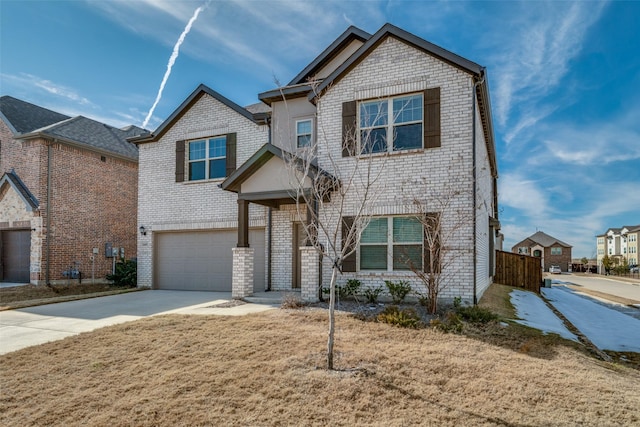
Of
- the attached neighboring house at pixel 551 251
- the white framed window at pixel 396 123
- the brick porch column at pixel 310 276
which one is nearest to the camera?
the brick porch column at pixel 310 276

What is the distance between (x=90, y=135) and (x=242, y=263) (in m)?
11.7

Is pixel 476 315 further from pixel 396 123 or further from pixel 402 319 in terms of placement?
pixel 396 123

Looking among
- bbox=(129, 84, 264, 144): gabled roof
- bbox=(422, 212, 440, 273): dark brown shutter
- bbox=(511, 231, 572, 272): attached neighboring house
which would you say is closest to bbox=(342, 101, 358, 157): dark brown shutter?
bbox=(422, 212, 440, 273): dark brown shutter

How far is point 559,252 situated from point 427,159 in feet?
227

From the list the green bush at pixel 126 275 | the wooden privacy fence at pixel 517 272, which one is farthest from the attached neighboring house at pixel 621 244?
the green bush at pixel 126 275

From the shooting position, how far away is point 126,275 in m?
15.6

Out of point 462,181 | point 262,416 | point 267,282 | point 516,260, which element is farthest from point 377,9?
point 516,260

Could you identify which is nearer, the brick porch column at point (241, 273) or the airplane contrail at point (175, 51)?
the brick porch column at point (241, 273)

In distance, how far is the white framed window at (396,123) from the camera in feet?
33.8

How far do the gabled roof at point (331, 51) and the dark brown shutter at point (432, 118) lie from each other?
3779 mm

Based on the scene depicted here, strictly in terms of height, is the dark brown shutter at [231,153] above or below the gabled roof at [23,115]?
below

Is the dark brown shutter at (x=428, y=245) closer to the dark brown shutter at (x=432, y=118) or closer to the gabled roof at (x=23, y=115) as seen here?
the dark brown shutter at (x=432, y=118)

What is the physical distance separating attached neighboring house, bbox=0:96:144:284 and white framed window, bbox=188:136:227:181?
18.8 ft

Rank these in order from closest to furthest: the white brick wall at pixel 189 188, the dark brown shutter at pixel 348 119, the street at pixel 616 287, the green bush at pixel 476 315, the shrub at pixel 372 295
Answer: the green bush at pixel 476 315 < the shrub at pixel 372 295 < the dark brown shutter at pixel 348 119 < the white brick wall at pixel 189 188 < the street at pixel 616 287
